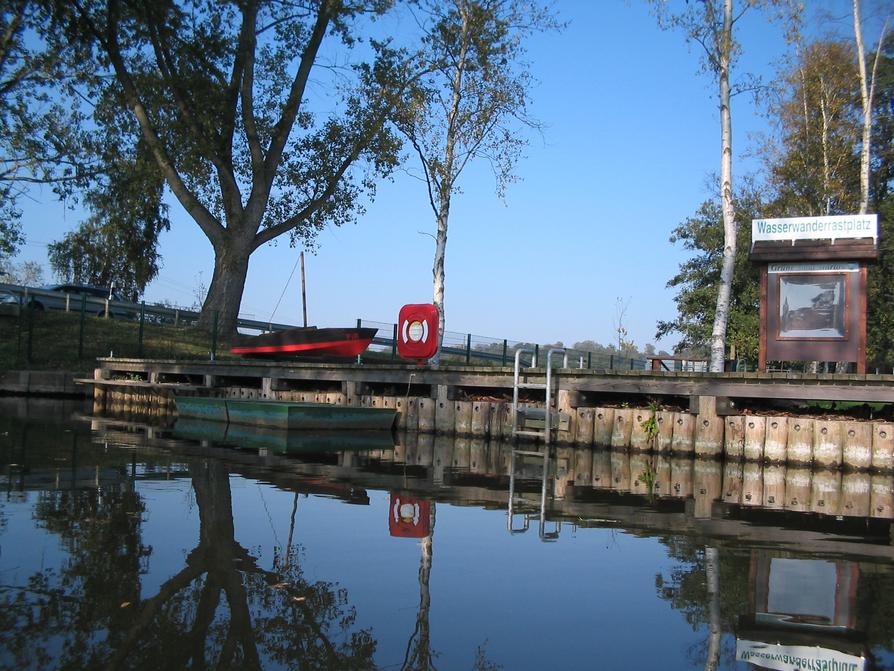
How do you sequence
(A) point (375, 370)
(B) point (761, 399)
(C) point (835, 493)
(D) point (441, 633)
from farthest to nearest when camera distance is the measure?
(A) point (375, 370) < (B) point (761, 399) < (C) point (835, 493) < (D) point (441, 633)

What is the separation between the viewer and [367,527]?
6637 mm

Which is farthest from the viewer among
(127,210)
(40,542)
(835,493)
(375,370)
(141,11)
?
(127,210)

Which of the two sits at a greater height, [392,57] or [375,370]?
[392,57]

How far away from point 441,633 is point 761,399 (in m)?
11.4

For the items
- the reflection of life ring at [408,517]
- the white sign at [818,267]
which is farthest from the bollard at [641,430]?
the reflection of life ring at [408,517]

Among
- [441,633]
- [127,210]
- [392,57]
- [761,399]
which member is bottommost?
[441,633]

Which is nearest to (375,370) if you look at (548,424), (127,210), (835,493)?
(548,424)

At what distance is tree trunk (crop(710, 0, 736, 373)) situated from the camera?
58.2 feet

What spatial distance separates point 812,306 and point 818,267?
719mm

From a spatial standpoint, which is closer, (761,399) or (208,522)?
A: (208,522)

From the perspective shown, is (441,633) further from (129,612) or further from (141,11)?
(141,11)

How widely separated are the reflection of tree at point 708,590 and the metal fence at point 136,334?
17.3 m

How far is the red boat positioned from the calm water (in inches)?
440

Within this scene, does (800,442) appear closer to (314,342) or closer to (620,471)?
(620,471)
